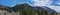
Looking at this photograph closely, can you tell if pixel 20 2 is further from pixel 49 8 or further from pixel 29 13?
pixel 49 8

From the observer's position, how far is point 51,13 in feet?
3.11

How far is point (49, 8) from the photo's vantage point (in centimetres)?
94

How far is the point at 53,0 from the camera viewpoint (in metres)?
0.94

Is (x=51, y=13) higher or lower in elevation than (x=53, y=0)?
lower

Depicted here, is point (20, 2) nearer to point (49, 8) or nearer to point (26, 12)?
point (26, 12)

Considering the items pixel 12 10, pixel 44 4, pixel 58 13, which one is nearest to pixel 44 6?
pixel 44 4

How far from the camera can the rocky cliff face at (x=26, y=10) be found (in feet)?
3.05

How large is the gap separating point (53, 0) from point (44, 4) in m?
0.08

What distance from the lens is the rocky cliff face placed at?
0.93 metres

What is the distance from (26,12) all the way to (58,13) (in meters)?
0.26

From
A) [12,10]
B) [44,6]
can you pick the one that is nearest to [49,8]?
[44,6]

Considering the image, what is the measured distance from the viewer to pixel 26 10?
94 cm

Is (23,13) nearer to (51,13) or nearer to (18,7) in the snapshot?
(18,7)

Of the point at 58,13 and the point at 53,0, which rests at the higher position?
the point at 53,0
